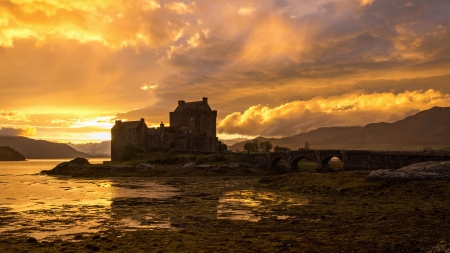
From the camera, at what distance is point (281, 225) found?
1973 centimetres

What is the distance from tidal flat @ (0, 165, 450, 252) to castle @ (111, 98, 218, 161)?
79019 mm

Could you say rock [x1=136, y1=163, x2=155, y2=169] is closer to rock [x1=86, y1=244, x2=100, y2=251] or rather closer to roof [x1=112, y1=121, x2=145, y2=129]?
roof [x1=112, y1=121, x2=145, y2=129]

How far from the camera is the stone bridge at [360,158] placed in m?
50.7

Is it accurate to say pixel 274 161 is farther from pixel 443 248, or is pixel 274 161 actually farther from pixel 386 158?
pixel 443 248

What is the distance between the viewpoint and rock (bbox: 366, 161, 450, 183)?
34031 millimetres

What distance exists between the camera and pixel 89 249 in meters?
14.8

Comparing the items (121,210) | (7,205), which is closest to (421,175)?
(121,210)

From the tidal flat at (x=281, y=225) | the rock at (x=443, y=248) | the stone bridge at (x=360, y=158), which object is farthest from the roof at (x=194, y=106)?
the rock at (x=443, y=248)

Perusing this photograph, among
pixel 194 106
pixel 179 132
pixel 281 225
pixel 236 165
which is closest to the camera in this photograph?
pixel 281 225

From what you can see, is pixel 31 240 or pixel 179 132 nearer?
pixel 31 240

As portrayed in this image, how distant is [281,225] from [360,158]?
153 ft

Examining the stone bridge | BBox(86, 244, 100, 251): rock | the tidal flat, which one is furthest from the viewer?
the stone bridge

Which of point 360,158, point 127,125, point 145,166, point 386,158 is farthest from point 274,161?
point 127,125

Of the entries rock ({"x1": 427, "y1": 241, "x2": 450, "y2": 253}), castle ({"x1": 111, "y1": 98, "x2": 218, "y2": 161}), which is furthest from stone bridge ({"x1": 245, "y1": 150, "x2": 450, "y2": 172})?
rock ({"x1": 427, "y1": 241, "x2": 450, "y2": 253})
